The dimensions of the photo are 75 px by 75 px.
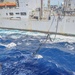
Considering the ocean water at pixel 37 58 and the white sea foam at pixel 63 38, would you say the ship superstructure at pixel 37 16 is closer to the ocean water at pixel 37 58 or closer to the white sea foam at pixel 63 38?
the white sea foam at pixel 63 38

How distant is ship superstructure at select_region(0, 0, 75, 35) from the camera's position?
2384 centimetres

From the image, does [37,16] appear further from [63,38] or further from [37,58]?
[37,58]

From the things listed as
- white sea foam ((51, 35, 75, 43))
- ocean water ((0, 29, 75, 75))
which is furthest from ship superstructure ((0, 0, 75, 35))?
ocean water ((0, 29, 75, 75))

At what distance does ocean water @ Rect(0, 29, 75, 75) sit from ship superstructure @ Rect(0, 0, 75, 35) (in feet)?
12.6

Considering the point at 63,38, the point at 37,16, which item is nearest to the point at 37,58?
the point at 63,38

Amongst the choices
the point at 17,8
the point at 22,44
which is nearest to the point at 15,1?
the point at 17,8

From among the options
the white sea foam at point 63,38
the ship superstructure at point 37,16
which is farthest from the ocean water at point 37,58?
the ship superstructure at point 37,16

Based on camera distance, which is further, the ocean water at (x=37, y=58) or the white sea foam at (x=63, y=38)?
the white sea foam at (x=63, y=38)

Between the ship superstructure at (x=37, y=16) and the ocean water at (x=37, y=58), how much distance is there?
151 inches

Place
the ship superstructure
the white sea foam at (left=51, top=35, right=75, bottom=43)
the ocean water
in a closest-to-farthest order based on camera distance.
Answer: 1. the ocean water
2. the white sea foam at (left=51, top=35, right=75, bottom=43)
3. the ship superstructure

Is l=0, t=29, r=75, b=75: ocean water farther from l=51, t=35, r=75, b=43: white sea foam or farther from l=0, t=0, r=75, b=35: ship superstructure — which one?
l=0, t=0, r=75, b=35: ship superstructure

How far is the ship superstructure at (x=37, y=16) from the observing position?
23844 millimetres

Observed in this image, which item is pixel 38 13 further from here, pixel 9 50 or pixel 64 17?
pixel 9 50

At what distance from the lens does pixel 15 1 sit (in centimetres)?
2948
